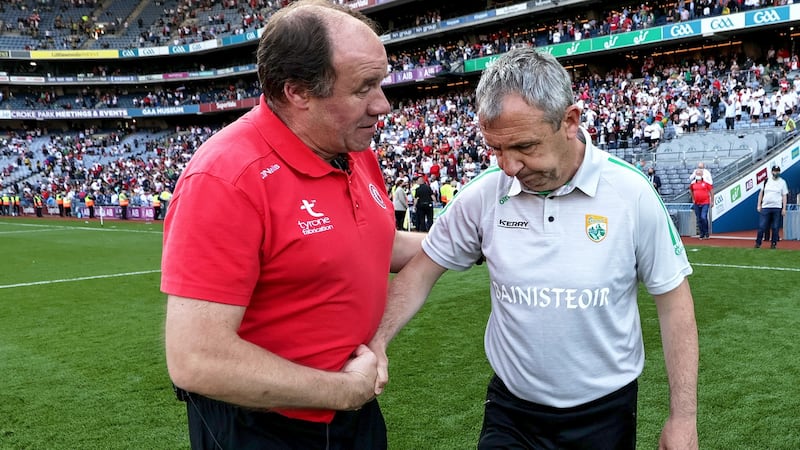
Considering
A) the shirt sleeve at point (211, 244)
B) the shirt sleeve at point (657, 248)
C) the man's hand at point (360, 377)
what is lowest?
the man's hand at point (360, 377)

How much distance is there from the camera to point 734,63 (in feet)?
89.2

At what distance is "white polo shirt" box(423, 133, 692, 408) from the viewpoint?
2.11 meters

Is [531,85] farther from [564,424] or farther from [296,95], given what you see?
[564,424]

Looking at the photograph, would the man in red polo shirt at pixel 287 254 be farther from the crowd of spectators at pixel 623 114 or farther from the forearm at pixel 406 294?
the crowd of spectators at pixel 623 114

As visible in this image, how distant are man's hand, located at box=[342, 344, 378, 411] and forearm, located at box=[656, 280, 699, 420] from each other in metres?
1.03

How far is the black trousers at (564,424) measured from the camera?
2201mm

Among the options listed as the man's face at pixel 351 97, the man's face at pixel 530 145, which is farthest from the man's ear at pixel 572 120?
the man's face at pixel 351 97

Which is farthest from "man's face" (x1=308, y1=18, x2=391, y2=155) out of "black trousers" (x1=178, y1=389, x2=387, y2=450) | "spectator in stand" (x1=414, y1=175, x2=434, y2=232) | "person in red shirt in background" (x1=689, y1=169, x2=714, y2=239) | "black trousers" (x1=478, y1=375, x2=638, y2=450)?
"spectator in stand" (x1=414, y1=175, x2=434, y2=232)

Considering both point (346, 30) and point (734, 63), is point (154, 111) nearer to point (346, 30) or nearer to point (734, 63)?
point (734, 63)

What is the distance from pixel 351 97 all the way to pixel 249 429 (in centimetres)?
98

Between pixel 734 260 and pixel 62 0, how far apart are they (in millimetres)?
71573

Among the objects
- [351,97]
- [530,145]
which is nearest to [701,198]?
[530,145]

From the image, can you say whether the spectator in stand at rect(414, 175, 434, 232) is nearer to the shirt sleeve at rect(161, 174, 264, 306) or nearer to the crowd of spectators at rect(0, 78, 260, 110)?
the shirt sleeve at rect(161, 174, 264, 306)

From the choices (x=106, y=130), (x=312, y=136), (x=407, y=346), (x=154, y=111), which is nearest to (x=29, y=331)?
(x=407, y=346)
